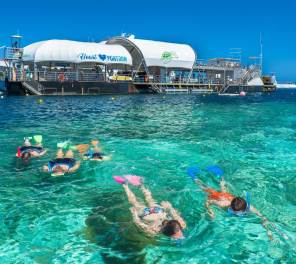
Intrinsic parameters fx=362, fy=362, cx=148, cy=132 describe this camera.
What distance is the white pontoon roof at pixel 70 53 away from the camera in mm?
→ 48500

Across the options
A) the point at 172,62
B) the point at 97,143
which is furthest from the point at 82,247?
the point at 172,62

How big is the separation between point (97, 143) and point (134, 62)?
4799 centimetres

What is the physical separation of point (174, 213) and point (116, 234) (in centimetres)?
147

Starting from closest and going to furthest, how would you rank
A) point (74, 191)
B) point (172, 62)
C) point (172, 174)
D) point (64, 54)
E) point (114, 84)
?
point (74, 191) < point (172, 174) < point (64, 54) < point (114, 84) < point (172, 62)

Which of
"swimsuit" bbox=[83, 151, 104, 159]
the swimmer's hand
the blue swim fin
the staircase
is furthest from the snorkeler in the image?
the staircase

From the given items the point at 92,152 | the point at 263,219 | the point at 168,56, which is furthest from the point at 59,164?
the point at 168,56

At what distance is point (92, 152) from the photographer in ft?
42.0

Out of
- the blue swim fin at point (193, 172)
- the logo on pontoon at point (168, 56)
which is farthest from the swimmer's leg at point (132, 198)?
the logo on pontoon at point (168, 56)

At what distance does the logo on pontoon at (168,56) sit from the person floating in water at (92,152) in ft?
150

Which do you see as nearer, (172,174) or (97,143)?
(172,174)

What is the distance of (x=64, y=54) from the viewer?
161 ft

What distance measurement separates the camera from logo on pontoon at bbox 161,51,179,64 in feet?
195

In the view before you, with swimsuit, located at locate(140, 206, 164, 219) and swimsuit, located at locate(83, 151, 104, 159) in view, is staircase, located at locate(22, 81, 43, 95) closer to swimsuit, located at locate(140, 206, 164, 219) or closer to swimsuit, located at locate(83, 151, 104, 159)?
swimsuit, located at locate(83, 151, 104, 159)

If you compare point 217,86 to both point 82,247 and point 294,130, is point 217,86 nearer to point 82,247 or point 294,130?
point 294,130
